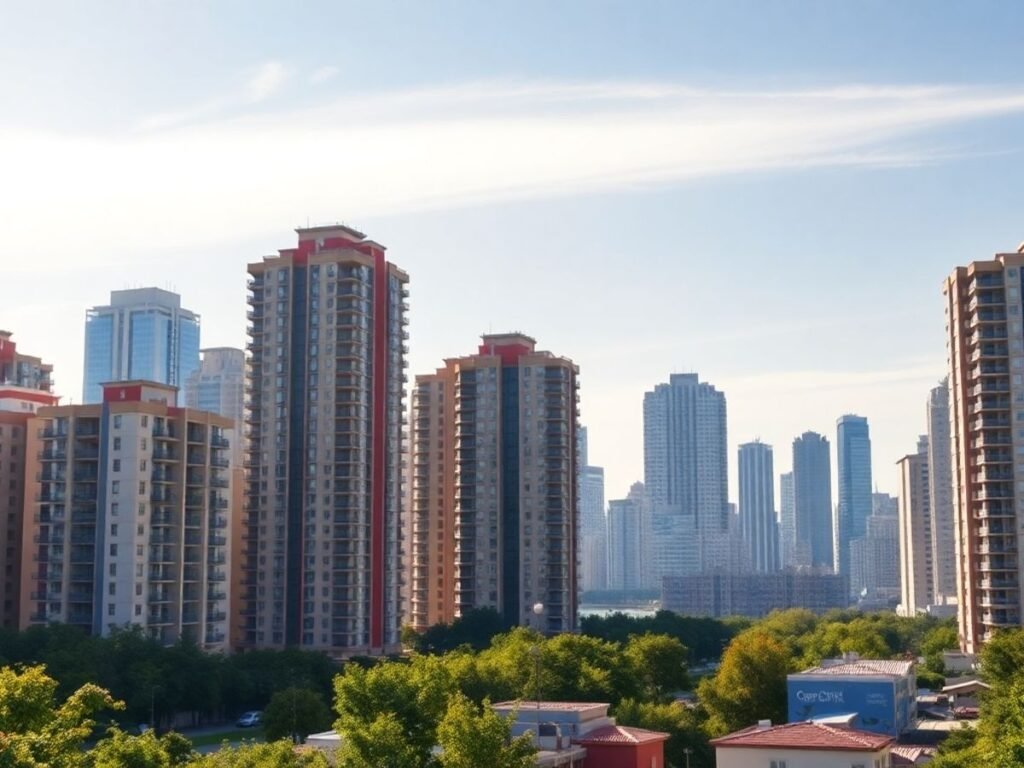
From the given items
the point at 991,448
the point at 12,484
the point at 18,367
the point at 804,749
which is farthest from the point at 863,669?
the point at 18,367

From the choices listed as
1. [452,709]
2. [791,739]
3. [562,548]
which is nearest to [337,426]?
[562,548]

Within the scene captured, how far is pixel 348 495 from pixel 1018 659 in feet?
255

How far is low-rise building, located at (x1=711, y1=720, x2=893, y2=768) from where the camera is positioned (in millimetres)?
55094

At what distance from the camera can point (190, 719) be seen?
10856 centimetres

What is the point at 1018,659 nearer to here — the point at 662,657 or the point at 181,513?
the point at 662,657

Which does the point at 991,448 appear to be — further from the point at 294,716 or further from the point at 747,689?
the point at 294,716

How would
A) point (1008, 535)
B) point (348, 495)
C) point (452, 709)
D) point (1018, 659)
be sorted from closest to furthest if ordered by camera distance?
point (452, 709), point (1018, 659), point (1008, 535), point (348, 495)

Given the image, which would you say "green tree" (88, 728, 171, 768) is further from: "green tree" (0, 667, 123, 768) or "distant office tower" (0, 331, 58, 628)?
"distant office tower" (0, 331, 58, 628)

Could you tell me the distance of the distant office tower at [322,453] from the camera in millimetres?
138250

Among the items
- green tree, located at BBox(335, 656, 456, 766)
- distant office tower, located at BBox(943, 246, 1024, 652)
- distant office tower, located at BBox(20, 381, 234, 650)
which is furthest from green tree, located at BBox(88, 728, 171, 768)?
distant office tower, located at BBox(943, 246, 1024, 652)

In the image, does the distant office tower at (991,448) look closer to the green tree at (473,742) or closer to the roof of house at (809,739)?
the roof of house at (809,739)

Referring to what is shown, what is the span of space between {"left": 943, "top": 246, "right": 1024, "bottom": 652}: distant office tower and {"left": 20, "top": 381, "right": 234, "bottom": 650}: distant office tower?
72.9 metres

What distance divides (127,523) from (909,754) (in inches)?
2939

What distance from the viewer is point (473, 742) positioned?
134 ft
